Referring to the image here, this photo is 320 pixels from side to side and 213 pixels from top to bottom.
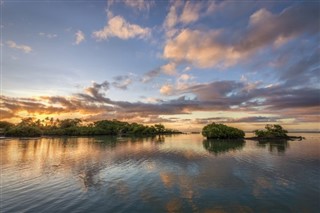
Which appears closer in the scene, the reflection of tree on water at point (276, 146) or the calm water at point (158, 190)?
the calm water at point (158, 190)

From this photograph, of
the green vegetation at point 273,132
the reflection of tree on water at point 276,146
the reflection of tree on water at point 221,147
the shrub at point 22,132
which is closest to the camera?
the reflection of tree on water at point 276,146

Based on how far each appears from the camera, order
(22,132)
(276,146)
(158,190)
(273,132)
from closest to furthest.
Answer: (158,190)
(276,146)
(273,132)
(22,132)

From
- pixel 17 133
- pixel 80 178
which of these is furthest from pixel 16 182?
pixel 17 133

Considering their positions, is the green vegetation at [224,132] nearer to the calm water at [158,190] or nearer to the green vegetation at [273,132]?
the green vegetation at [273,132]

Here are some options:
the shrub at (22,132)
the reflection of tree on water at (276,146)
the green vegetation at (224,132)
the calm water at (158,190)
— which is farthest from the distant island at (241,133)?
the shrub at (22,132)

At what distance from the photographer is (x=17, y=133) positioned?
554 ft

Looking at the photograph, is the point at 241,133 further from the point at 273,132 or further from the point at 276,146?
the point at 276,146

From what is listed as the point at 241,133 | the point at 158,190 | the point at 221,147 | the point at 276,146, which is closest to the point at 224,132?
the point at 241,133

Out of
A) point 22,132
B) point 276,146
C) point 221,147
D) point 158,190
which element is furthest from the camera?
point 22,132

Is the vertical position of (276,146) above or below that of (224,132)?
below

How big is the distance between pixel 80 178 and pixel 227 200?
75.9ft

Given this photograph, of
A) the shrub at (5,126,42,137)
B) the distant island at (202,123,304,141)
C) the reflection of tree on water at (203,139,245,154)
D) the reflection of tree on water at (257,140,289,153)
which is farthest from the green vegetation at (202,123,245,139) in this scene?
the shrub at (5,126,42,137)

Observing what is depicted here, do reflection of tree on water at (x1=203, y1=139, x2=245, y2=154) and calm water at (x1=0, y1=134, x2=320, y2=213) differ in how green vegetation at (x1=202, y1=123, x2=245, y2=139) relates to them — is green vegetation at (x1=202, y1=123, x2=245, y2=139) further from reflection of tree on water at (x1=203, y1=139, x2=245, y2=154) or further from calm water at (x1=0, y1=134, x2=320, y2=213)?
calm water at (x1=0, y1=134, x2=320, y2=213)

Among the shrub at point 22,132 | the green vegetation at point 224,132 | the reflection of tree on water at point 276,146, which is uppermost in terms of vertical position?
the shrub at point 22,132
